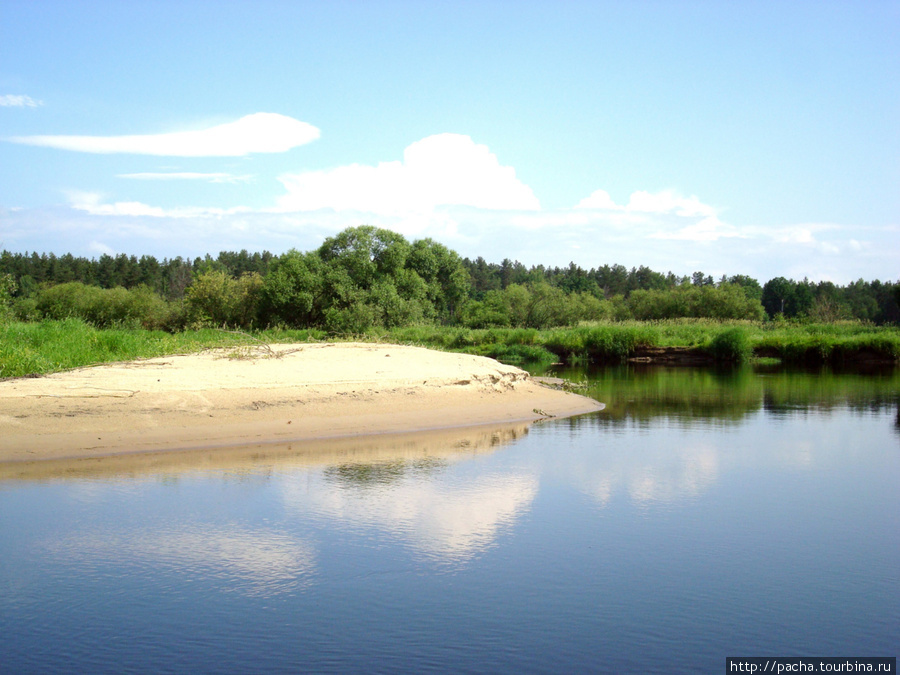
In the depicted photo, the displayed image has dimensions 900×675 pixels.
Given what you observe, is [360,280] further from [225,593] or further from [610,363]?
[225,593]

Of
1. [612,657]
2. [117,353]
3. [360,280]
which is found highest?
[360,280]

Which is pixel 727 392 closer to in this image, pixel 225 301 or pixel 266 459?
pixel 266 459

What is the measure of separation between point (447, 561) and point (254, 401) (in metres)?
6.98

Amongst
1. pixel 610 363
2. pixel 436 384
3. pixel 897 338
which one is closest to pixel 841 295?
pixel 897 338

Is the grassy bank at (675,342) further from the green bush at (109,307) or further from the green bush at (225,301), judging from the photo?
the green bush at (109,307)

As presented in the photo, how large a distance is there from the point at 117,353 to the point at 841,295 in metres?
93.1

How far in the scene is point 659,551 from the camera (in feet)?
22.5

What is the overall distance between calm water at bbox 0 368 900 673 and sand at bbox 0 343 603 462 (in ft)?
2.62

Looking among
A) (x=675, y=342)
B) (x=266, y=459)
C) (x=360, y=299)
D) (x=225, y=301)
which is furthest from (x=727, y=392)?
(x=225, y=301)

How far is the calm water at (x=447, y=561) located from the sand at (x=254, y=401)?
0.80 meters

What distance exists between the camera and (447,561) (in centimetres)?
653

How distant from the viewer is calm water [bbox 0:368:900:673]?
5.01 meters

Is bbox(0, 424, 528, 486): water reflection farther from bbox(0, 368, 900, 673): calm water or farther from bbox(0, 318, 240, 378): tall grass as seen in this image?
bbox(0, 318, 240, 378): tall grass

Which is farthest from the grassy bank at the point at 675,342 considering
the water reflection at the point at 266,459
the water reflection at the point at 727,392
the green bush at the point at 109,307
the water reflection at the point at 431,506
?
the water reflection at the point at 431,506
